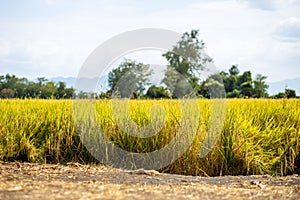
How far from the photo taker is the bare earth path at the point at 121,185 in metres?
2.71

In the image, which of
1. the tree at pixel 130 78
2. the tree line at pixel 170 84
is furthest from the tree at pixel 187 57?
the tree at pixel 130 78

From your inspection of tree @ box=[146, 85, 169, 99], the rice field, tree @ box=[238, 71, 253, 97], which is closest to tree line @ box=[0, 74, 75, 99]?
tree @ box=[146, 85, 169, 99]

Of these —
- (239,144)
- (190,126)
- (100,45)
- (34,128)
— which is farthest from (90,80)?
(239,144)

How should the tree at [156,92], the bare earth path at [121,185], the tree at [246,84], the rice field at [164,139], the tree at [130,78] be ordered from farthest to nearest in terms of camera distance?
the tree at [246,84], the tree at [156,92], the tree at [130,78], the rice field at [164,139], the bare earth path at [121,185]

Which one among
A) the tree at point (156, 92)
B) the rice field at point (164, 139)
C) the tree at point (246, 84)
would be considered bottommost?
the rice field at point (164, 139)

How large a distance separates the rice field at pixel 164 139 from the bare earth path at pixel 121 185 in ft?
1.20

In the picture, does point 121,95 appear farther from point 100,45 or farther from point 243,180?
point 243,180

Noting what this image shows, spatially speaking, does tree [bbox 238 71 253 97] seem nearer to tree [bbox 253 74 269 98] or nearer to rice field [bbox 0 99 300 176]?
→ tree [bbox 253 74 269 98]

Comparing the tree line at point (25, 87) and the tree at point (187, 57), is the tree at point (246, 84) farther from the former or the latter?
the tree line at point (25, 87)

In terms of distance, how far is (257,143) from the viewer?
4652 mm

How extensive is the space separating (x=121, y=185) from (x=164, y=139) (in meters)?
1.56

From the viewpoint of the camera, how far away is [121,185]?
123 inches

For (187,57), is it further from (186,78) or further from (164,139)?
(164,139)

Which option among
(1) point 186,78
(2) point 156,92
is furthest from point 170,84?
(1) point 186,78
